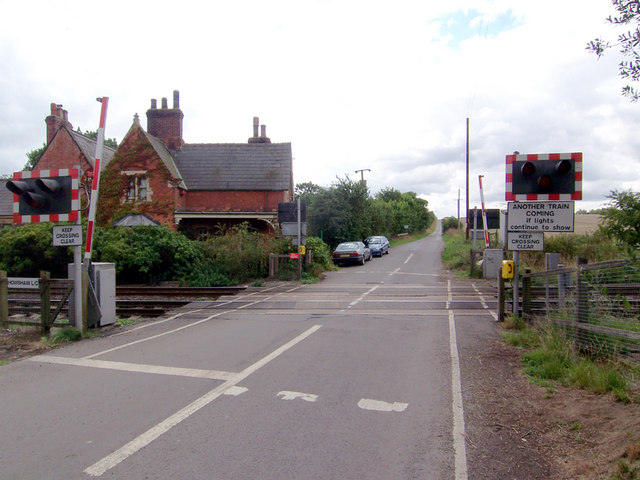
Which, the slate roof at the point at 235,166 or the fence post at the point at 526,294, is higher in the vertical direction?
the slate roof at the point at 235,166

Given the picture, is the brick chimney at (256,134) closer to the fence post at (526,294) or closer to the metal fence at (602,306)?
the fence post at (526,294)

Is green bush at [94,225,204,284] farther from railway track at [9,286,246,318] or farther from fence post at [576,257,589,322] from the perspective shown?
fence post at [576,257,589,322]

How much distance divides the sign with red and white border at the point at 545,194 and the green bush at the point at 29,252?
17.4 m

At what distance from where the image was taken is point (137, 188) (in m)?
31.5

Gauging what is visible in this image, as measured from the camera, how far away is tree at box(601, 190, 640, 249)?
4902 mm

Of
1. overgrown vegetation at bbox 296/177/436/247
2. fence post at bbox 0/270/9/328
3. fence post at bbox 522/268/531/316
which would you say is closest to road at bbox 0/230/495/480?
fence post at bbox 522/268/531/316

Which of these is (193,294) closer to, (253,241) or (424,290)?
(253,241)

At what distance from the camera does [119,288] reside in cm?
1798

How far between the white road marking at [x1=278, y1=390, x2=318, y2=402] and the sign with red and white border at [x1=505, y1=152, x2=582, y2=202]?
5612 millimetres

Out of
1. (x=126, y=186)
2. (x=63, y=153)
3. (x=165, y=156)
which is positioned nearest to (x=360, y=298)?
(x=126, y=186)

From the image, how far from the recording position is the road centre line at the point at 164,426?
3.85 m

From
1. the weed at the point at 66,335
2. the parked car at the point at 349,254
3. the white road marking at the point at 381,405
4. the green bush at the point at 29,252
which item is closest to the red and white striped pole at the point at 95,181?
the weed at the point at 66,335

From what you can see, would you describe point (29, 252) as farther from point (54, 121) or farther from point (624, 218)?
point (624, 218)

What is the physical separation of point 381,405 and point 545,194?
5.62 m
